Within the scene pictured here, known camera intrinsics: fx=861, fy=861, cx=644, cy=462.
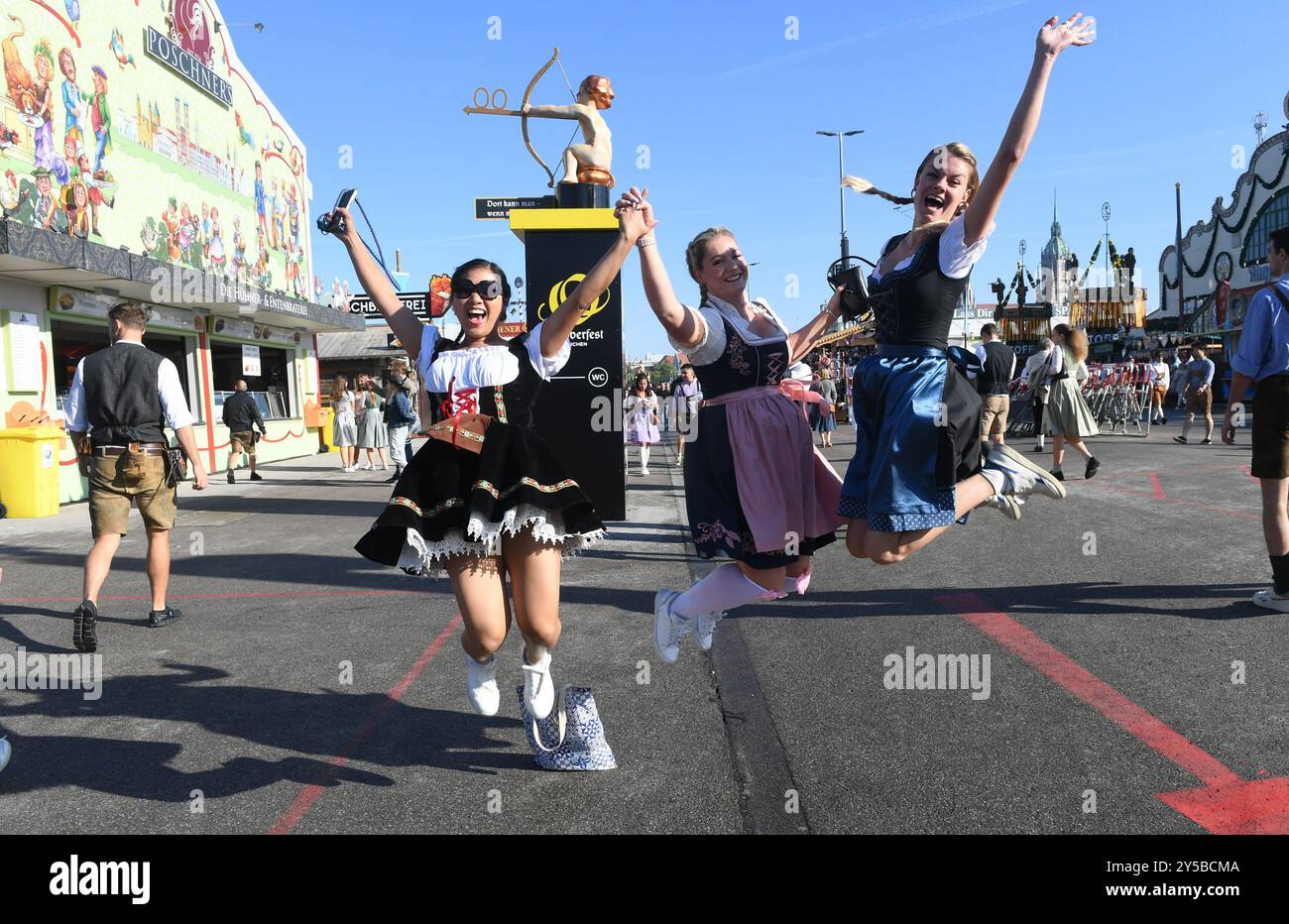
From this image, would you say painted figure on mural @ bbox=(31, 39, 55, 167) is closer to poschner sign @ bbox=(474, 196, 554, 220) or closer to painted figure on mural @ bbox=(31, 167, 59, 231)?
painted figure on mural @ bbox=(31, 167, 59, 231)

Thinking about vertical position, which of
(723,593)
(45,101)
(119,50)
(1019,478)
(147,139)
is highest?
(119,50)

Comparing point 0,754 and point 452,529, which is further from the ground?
point 452,529

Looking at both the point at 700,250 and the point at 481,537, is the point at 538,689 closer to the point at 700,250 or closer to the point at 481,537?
the point at 481,537

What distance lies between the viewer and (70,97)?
1264 cm

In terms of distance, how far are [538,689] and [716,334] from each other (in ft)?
4.73

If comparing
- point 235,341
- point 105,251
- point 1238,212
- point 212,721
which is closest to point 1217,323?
point 1238,212

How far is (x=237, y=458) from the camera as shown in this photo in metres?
17.6

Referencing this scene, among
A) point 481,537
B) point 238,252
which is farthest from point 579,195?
point 238,252

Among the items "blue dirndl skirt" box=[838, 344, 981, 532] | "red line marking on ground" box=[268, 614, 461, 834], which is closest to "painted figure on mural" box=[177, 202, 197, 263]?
"red line marking on ground" box=[268, 614, 461, 834]

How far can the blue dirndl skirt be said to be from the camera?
2.98 metres

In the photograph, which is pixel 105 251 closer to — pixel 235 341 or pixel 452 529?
pixel 235 341

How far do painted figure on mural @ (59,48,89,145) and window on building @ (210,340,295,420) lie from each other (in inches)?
217

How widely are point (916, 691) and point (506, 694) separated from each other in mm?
1807

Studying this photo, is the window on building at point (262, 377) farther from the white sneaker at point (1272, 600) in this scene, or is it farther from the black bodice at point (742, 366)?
the white sneaker at point (1272, 600)
